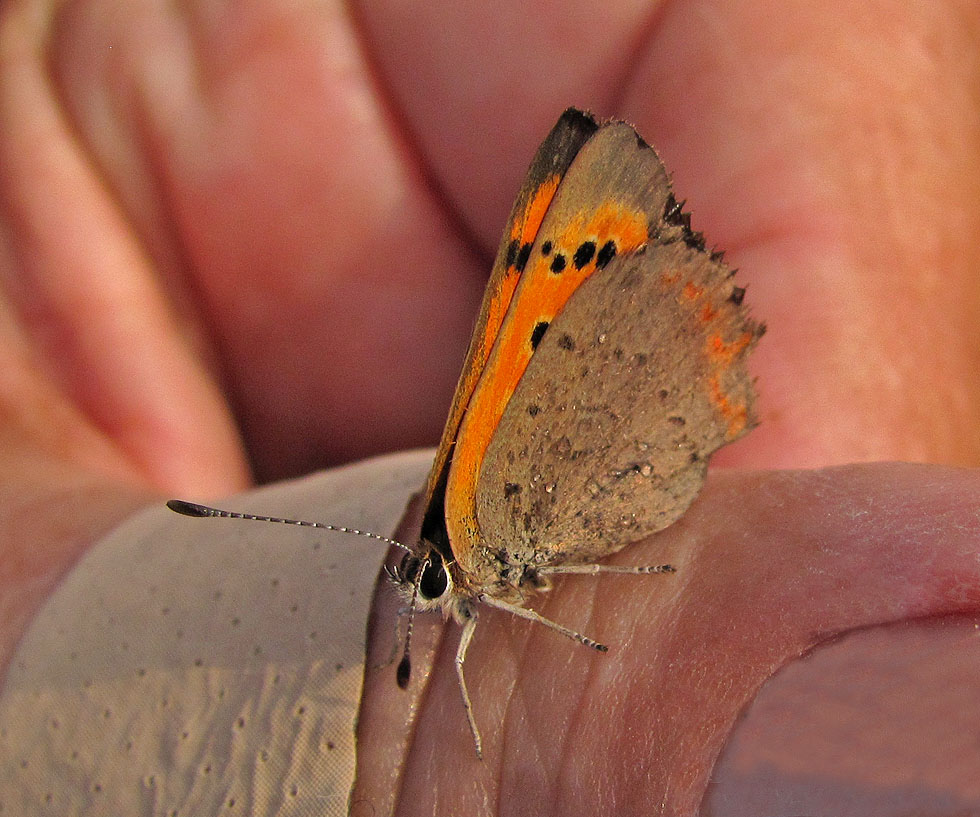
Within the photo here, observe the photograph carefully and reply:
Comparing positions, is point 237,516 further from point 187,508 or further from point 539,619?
point 539,619

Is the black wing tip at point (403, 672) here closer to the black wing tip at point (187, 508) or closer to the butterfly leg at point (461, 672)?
the butterfly leg at point (461, 672)

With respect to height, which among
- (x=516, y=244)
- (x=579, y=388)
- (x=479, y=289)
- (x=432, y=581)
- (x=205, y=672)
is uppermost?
(x=479, y=289)

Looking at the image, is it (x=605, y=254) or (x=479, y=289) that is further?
(x=479, y=289)

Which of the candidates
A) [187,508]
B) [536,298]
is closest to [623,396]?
[536,298]

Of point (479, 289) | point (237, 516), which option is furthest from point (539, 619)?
point (479, 289)

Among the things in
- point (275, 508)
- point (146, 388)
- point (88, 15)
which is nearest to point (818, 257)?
point (275, 508)

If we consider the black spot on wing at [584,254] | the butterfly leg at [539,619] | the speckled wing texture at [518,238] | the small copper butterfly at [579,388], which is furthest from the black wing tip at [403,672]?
the black spot on wing at [584,254]

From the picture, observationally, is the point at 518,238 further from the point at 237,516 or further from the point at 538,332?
the point at 237,516

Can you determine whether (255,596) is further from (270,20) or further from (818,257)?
(270,20)

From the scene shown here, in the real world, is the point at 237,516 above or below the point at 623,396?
below
